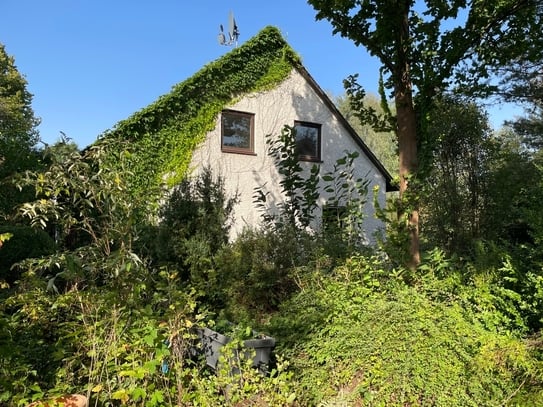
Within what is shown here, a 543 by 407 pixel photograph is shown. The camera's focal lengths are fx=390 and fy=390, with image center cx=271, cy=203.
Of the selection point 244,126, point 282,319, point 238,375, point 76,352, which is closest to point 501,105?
point 244,126

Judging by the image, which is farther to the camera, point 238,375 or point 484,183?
point 484,183

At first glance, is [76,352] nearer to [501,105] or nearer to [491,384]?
[491,384]

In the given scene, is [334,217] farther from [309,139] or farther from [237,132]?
[309,139]

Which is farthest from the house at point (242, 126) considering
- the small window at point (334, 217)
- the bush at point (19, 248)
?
the bush at point (19, 248)

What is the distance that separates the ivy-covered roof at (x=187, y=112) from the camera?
939 centimetres

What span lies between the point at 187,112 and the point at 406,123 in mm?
6228

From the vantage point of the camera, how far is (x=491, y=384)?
308 cm

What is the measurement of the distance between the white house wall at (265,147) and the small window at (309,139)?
133 mm

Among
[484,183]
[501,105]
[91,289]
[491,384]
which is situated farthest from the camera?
[501,105]

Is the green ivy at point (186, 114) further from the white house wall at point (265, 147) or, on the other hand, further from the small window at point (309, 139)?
the small window at point (309, 139)

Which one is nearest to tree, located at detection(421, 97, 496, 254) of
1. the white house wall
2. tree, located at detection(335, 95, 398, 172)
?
the white house wall

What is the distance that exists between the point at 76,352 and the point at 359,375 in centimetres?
237

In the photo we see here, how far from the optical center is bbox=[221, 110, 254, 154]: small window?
10.6 meters

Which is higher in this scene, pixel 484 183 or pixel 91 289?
pixel 484 183
